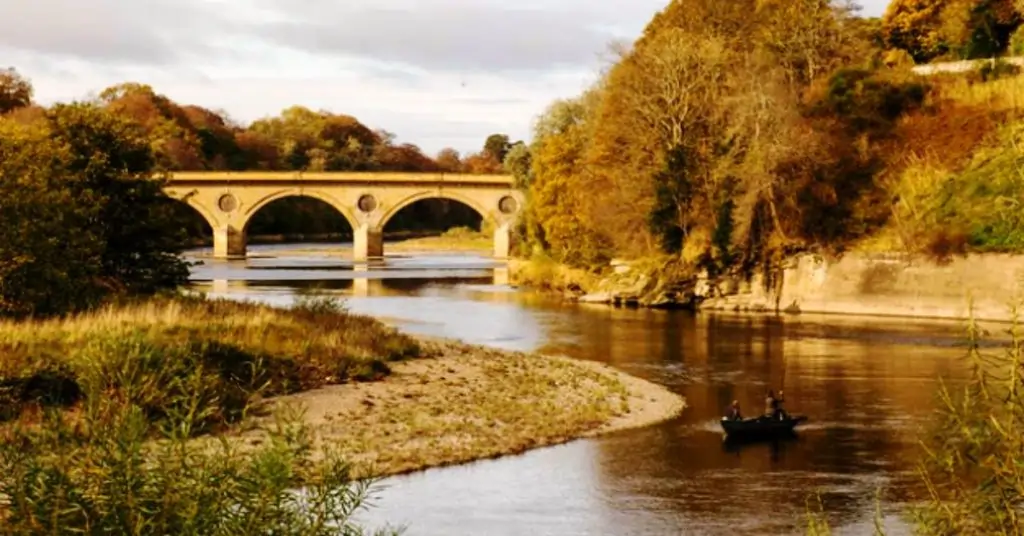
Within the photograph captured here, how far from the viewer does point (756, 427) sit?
30828 mm

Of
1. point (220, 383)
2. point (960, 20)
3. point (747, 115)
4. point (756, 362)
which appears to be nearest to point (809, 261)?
point (747, 115)

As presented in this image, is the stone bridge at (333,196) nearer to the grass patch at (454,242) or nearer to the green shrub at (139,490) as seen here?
the grass patch at (454,242)

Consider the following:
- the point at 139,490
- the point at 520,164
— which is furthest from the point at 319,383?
the point at 520,164

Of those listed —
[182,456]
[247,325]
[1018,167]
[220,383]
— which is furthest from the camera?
[247,325]

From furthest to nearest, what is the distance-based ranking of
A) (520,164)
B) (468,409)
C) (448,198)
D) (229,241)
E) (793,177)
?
(229,241), (448,198), (520,164), (793,177), (468,409)

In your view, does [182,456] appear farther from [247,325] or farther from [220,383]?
[247,325]

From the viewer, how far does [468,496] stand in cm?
2466

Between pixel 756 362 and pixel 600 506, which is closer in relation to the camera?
pixel 600 506

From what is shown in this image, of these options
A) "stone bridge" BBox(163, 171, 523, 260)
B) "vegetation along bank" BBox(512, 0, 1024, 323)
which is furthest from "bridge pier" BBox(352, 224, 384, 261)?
"vegetation along bank" BBox(512, 0, 1024, 323)

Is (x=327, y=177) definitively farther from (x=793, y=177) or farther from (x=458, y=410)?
(x=458, y=410)

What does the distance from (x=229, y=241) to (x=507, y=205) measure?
A: 31741 millimetres

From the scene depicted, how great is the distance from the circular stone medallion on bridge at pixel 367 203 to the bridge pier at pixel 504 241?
45.5 ft

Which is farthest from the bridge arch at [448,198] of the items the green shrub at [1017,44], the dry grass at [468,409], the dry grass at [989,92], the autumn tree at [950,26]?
the dry grass at [468,409]

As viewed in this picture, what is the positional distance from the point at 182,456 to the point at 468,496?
13830 mm
